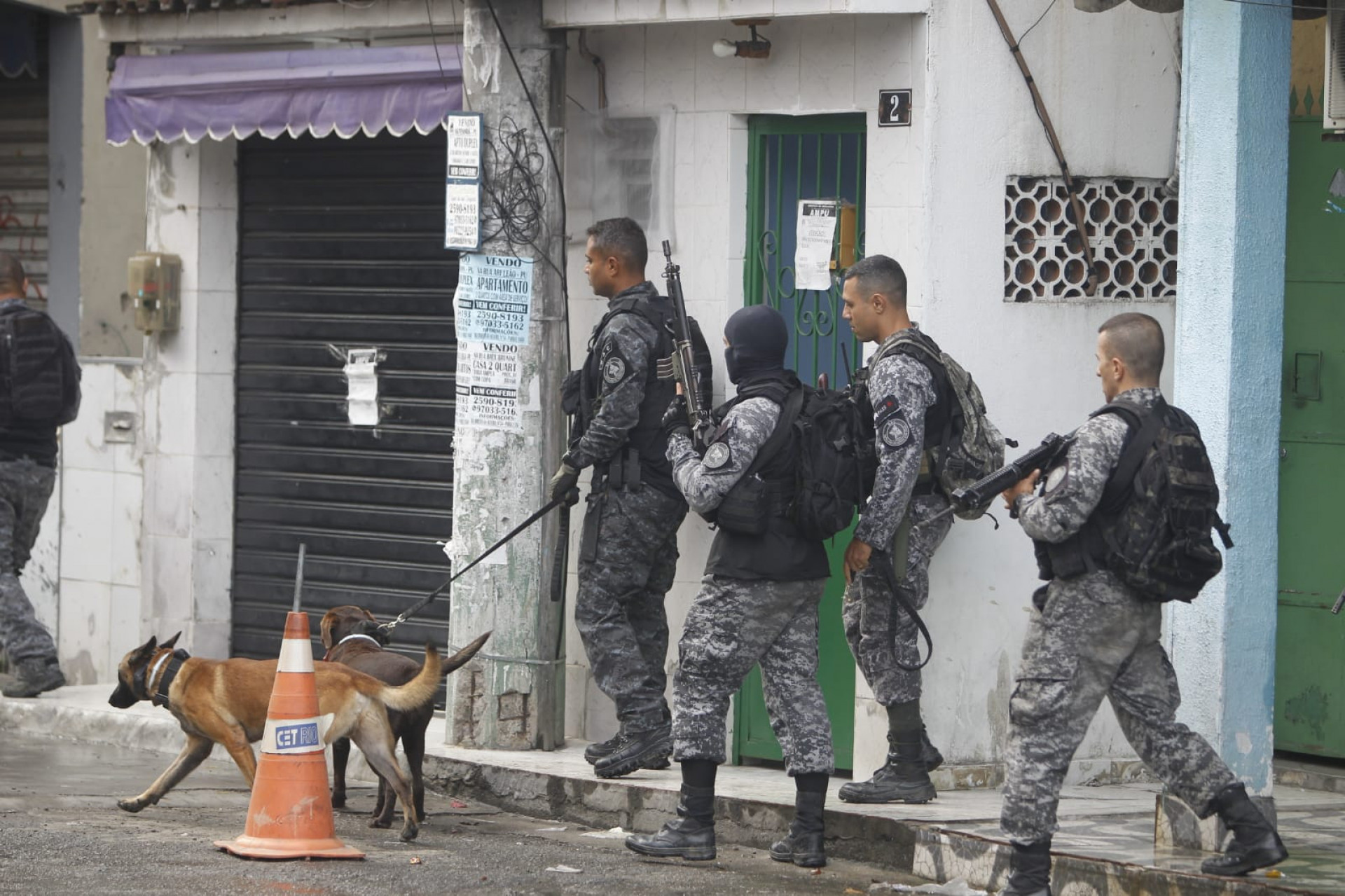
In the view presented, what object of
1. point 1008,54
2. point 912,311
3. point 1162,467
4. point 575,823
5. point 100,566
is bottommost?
point 575,823

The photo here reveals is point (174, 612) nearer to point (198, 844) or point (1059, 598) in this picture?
point (198, 844)

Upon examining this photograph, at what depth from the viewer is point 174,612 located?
11.1 m

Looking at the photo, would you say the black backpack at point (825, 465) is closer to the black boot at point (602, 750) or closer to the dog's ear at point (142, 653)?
the black boot at point (602, 750)

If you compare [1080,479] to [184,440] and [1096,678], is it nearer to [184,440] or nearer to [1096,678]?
[1096,678]

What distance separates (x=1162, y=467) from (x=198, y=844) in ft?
11.7

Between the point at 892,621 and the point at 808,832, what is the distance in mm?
916

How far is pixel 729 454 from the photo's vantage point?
6.96m

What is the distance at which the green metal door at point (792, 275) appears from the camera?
8.53m

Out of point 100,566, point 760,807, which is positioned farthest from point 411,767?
point 100,566

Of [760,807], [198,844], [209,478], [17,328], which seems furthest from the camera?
[209,478]

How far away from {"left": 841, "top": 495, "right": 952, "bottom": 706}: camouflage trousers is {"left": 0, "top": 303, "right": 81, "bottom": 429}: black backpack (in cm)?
446

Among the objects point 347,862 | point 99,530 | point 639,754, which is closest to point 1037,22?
point 639,754

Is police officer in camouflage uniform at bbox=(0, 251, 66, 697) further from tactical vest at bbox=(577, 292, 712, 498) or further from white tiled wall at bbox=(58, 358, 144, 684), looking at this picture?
tactical vest at bbox=(577, 292, 712, 498)

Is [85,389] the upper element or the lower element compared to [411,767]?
upper
